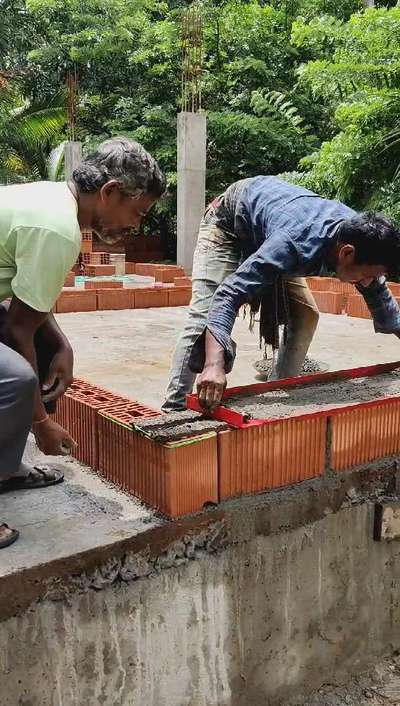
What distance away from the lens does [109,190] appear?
2018mm

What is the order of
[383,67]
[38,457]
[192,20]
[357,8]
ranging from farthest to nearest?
[357,8], [192,20], [383,67], [38,457]

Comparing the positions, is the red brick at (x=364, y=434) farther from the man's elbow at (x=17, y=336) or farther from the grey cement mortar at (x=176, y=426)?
the man's elbow at (x=17, y=336)

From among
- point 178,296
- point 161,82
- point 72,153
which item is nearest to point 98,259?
point 72,153

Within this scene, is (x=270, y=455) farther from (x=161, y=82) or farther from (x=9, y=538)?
(x=161, y=82)

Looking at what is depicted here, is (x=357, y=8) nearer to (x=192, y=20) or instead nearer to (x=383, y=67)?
(x=192, y=20)

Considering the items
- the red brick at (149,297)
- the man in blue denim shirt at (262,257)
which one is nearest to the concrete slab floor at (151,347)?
the red brick at (149,297)

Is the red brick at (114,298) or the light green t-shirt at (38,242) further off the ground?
the light green t-shirt at (38,242)

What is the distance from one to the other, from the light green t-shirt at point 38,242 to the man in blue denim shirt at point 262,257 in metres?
0.65

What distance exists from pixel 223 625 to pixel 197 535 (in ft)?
1.06

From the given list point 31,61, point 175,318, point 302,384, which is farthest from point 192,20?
point 302,384

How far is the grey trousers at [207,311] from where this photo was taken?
9.46 ft

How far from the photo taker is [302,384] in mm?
2803

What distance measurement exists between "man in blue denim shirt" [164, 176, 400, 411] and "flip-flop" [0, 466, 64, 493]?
1.99 feet

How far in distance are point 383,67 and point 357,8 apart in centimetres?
→ 665
